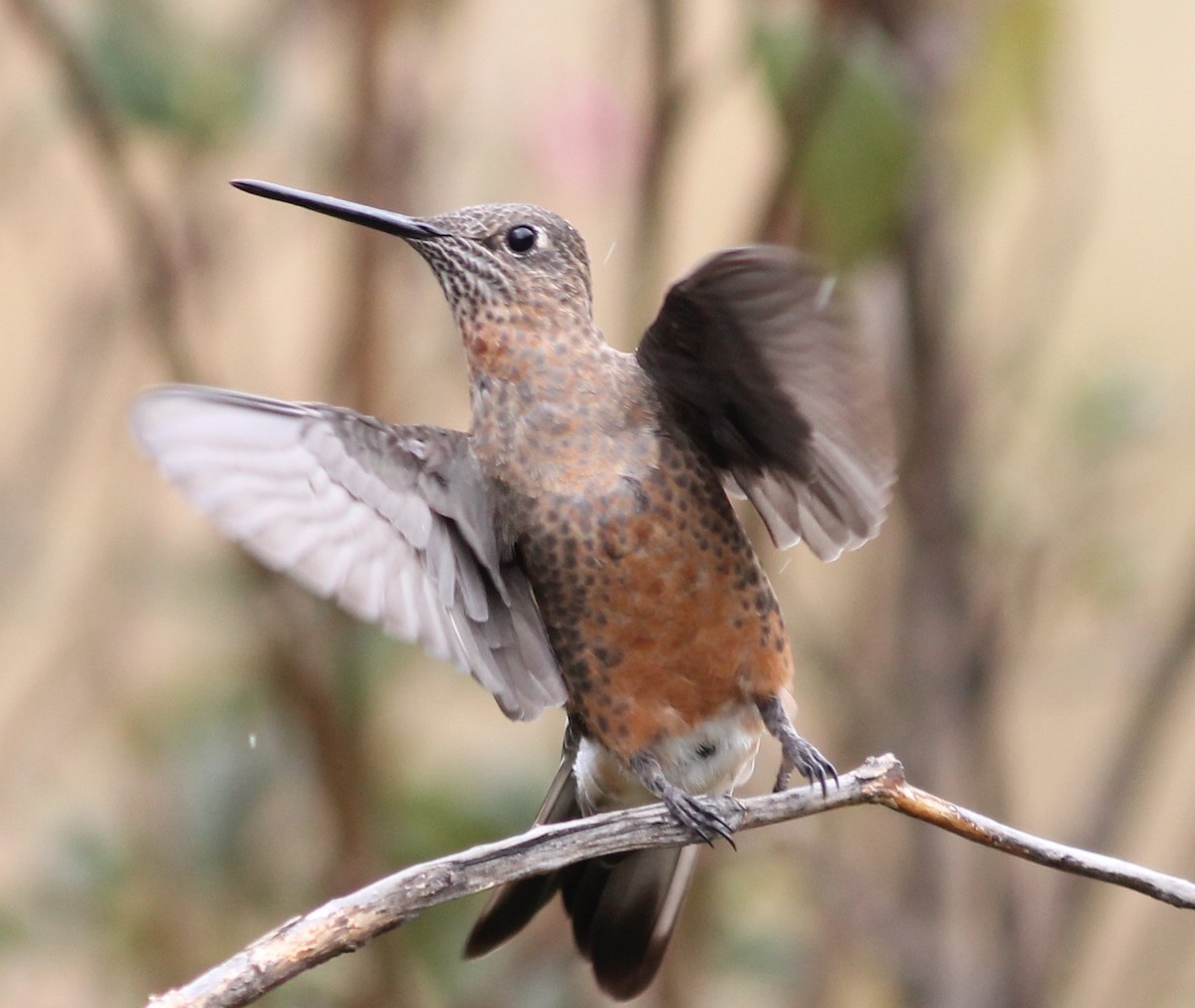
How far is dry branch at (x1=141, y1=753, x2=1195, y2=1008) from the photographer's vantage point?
1.04m

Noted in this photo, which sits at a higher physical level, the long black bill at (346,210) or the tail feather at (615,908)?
the long black bill at (346,210)

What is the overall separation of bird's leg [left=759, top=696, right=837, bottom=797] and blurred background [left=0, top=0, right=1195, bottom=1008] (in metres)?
0.46

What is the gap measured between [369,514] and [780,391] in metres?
0.37

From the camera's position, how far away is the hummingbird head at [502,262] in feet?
5.24

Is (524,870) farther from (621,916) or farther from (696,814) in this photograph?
(621,916)

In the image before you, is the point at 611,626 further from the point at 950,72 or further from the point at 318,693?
the point at 950,72

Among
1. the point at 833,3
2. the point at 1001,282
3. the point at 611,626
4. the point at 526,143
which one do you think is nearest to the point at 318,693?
the point at 611,626

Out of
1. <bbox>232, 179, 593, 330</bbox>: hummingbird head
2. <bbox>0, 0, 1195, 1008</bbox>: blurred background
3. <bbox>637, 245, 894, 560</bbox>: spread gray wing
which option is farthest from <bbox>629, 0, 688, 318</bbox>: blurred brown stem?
<bbox>637, 245, 894, 560</bbox>: spread gray wing

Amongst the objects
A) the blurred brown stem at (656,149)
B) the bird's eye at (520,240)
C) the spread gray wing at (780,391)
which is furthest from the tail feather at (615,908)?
the blurred brown stem at (656,149)

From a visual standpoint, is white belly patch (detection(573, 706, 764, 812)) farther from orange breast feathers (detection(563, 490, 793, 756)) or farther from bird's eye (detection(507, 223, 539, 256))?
bird's eye (detection(507, 223, 539, 256))

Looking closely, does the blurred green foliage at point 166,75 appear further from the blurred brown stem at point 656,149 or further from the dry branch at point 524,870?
the dry branch at point 524,870

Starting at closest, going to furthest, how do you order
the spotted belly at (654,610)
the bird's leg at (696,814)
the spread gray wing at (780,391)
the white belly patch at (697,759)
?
1. the spread gray wing at (780,391)
2. the bird's leg at (696,814)
3. the spotted belly at (654,610)
4. the white belly patch at (697,759)

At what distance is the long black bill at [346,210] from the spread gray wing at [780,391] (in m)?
0.27

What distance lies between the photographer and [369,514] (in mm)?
1425
